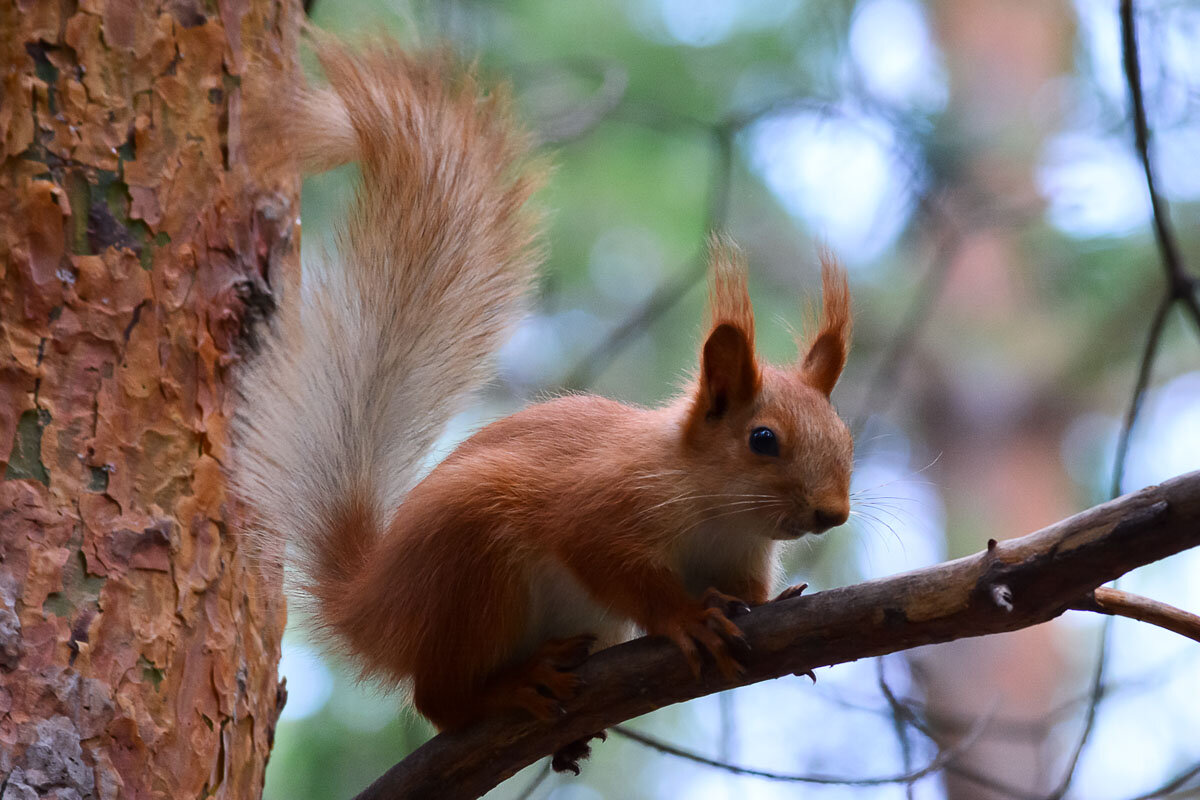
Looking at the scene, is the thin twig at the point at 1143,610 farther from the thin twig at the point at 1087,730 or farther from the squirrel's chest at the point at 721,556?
the squirrel's chest at the point at 721,556

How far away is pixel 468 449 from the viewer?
6.31 ft

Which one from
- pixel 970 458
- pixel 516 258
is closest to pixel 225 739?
pixel 516 258

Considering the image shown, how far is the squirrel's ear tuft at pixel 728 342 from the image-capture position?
1746 mm

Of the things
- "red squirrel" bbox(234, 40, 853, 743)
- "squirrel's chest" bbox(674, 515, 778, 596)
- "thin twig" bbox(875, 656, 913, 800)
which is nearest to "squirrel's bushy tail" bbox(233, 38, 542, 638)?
"red squirrel" bbox(234, 40, 853, 743)

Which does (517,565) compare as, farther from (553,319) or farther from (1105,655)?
(553,319)

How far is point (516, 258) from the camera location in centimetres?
192

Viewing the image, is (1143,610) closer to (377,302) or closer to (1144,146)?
(1144,146)

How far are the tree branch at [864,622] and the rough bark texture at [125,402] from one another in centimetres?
33

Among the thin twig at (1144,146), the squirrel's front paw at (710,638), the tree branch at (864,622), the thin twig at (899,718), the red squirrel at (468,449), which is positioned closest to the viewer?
the tree branch at (864,622)

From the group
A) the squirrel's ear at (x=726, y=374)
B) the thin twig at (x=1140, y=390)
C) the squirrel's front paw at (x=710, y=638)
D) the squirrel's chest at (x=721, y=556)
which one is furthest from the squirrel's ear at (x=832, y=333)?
the squirrel's front paw at (x=710, y=638)

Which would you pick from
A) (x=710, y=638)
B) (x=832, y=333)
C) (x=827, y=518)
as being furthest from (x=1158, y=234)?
(x=710, y=638)

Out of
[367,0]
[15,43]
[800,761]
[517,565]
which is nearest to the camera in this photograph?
[15,43]

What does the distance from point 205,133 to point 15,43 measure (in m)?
0.29

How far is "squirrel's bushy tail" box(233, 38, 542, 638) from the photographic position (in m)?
1.74
